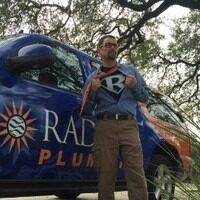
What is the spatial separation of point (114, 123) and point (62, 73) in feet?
2.70

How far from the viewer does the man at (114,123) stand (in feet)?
14.9

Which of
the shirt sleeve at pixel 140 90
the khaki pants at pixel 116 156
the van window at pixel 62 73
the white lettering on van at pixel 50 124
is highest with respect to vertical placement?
the van window at pixel 62 73

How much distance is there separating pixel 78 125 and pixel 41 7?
10.7 meters

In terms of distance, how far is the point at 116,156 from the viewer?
458cm

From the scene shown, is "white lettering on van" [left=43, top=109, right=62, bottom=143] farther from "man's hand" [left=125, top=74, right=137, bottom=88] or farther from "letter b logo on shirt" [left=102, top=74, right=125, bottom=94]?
"man's hand" [left=125, top=74, right=137, bottom=88]

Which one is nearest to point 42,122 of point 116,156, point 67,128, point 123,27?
point 67,128

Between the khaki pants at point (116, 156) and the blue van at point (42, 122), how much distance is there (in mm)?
194

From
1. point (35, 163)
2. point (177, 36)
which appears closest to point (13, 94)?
point (35, 163)

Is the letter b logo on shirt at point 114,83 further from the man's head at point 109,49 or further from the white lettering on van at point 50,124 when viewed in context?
the white lettering on van at point 50,124

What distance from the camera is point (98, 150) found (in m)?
4.65

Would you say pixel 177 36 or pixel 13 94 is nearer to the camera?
pixel 13 94

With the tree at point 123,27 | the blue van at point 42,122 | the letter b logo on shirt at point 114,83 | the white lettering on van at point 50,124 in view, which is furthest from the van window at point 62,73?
the tree at point 123,27

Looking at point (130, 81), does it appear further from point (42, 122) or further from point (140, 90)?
point (42, 122)

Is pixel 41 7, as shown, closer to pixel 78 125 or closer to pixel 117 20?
pixel 117 20
